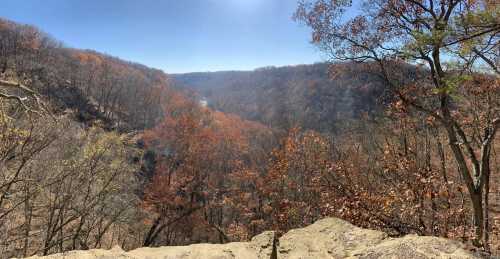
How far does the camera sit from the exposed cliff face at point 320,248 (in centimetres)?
386

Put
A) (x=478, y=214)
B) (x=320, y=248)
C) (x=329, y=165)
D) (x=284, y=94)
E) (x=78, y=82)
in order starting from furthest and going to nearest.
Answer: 1. (x=284, y=94)
2. (x=78, y=82)
3. (x=329, y=165)
4. (x=478, y=214)
5. (x=320, y=248)

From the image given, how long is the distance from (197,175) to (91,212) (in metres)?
11.7

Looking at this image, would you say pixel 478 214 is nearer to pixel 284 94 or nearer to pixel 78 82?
pixel 78 82

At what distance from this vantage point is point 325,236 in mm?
5438

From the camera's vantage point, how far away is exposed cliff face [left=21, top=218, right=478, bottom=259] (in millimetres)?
3864

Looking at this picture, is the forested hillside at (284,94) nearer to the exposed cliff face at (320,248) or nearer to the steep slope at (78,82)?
the steep slope at (78,82)

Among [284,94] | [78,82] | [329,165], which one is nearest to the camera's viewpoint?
[329,165]

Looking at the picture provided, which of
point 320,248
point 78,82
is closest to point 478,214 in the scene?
point 320,248

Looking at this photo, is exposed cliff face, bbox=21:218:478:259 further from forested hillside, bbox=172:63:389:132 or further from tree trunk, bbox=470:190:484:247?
forested hillside, bbox=172:63:389:132

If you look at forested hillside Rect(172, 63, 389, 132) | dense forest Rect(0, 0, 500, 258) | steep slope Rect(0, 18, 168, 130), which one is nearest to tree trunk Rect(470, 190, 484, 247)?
dense forest Rect(0, 0, 500, 258)

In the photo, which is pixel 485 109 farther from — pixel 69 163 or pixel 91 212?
pixel 91 212

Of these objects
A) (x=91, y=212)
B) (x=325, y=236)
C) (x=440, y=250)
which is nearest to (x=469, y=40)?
(x=440, y=250)

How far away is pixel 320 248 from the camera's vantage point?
5105 mm

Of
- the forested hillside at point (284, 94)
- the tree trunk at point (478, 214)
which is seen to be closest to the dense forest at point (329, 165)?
the tree trunk at point (478, 214)
